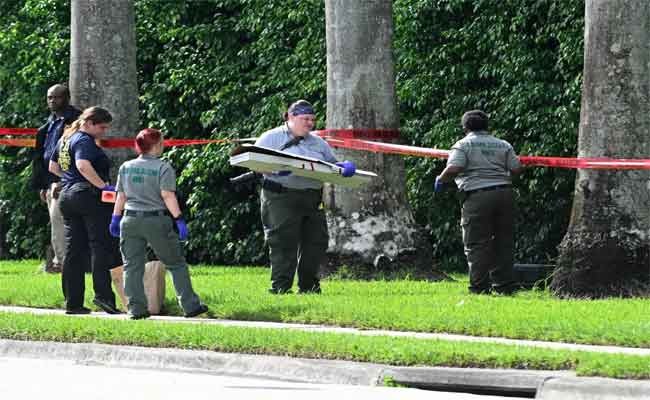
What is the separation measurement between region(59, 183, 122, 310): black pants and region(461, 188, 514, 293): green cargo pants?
3286 mm

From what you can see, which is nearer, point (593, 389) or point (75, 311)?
point (593, 389)

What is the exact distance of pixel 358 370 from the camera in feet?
32.1

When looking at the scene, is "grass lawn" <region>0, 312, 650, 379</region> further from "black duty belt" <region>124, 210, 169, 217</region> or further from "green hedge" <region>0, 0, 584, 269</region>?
"green hedge" <region>0, 0, 584, 269</region>

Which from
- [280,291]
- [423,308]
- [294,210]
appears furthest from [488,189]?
[423,308]

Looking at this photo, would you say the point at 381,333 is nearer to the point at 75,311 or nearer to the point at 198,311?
the point at 198,311

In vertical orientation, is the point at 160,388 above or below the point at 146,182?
below

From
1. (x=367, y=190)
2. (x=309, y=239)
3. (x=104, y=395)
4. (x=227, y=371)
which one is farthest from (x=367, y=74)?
(x=104, y=395)

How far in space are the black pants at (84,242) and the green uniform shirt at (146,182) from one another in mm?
693

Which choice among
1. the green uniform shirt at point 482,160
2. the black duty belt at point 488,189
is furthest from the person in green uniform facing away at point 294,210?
the black duty belt at point 488,189

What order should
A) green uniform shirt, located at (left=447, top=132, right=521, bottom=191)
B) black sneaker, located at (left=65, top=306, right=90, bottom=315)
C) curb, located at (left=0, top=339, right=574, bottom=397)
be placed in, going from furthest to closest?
green uniform shirt, located at (left=447, top=132, right=521, bottom=191)
black sneaker, located at (left=65, top=306, right=90, bottom=315)
curb, located at (left=0, top=339, right=574, bottom=397)

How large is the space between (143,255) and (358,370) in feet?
11.8

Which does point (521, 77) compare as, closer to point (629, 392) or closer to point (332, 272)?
point (332, 272)

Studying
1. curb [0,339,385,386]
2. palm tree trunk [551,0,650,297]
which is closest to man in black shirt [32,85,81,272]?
curb [0,339,385,386]

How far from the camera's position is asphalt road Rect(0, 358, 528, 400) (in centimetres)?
906
